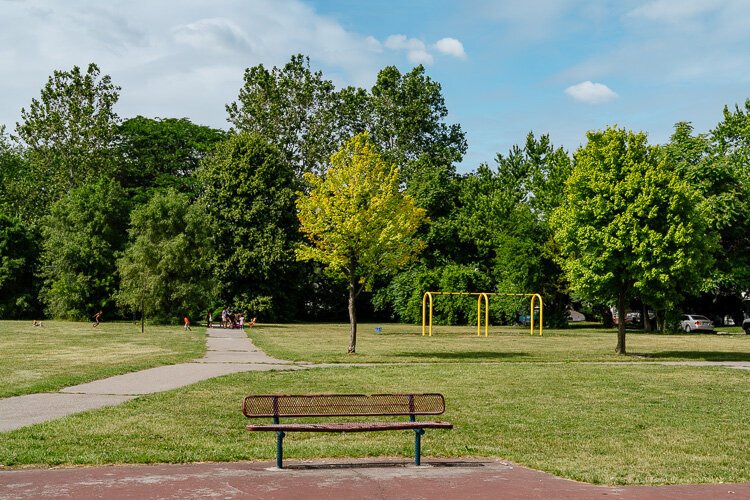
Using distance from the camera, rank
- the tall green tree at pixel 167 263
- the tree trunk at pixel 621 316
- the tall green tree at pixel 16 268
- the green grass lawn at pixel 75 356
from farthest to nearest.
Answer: the tall green tree at pixel 16 268, the tall green tree at pixel 167 263, the tree trunk at pixel 621 316, the green grass lawn at pixel 75 356

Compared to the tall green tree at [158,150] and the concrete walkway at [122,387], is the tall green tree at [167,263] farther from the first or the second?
the concrete walkway at [122,387]

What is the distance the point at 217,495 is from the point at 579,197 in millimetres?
23680

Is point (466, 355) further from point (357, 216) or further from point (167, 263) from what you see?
point (167, 263)

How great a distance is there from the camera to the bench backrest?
9.28 m

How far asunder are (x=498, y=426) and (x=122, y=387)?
8.26 m

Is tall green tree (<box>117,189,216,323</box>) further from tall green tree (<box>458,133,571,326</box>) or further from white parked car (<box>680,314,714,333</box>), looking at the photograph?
white parked car (<box>680,314,714,333</box>)

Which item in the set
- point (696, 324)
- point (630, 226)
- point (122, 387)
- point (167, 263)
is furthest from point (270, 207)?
point (122, 387)

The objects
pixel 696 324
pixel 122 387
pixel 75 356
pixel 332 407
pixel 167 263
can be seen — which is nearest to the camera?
pixel 332 407

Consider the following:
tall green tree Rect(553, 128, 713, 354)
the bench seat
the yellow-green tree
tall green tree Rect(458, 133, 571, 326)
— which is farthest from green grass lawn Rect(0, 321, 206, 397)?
tall green tree Rect(458, 133, 571, 326)

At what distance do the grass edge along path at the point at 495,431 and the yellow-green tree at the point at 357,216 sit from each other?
852 cm

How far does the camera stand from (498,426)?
39.9 feet

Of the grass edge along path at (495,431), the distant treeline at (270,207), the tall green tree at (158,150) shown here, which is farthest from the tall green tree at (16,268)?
the grass edge along path at (495,431)

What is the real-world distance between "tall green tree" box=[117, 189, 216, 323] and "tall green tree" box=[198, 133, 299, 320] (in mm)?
4910

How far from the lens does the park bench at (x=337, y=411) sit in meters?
8.73
